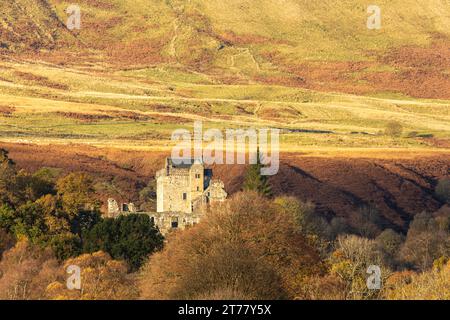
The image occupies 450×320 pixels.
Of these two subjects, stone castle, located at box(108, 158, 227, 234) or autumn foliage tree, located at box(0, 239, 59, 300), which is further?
stone castle, located at box(108, 158, 227, 234)

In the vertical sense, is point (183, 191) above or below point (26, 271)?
above

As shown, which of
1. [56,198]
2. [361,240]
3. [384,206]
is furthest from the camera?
[384,206]

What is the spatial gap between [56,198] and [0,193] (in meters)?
3.21

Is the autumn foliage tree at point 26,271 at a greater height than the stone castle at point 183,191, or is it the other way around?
the stone castle at point 183,191

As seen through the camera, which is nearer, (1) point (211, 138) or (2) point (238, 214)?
(2) point (238, 214)

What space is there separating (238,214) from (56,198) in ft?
82.3

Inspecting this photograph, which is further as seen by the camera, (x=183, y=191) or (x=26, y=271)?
(x=183, y=191)

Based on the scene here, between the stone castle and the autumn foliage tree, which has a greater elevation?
the stone castle

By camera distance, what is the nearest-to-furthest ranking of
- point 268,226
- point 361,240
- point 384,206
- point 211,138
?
point 268,226 → point 361,240 → point 384,206 → point 211,138

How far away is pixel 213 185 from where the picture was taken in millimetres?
79250

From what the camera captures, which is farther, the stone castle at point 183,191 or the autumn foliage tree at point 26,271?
the stone castle at point 183,191

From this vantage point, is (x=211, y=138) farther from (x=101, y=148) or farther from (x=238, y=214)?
(x=238, y=214)
